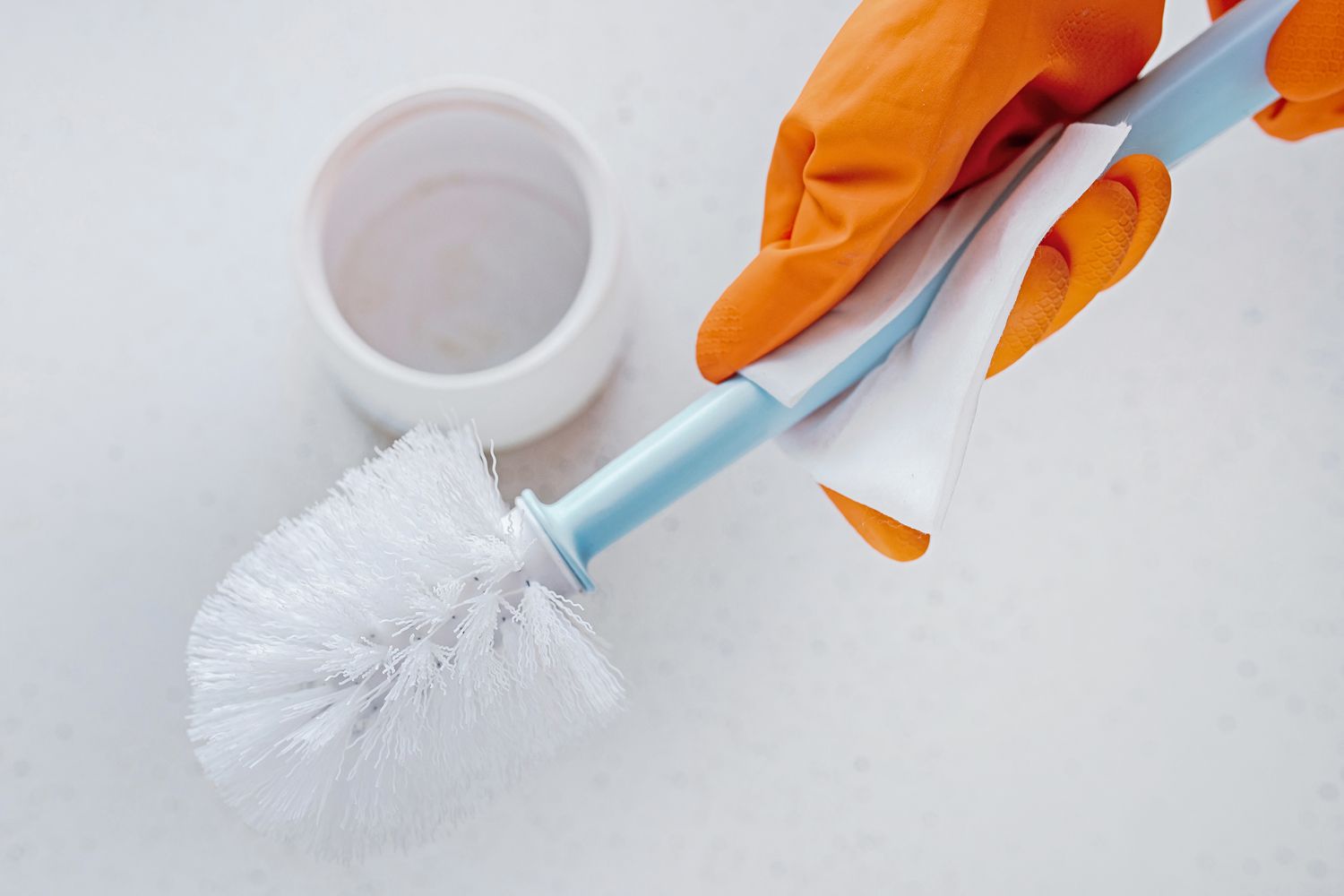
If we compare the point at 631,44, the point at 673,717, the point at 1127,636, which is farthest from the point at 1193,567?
the point at 631,44

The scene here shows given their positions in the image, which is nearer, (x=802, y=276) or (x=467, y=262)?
(x=802, y=276)

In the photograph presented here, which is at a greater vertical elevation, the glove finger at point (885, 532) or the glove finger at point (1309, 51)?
the glove finger at point (1309, 51)

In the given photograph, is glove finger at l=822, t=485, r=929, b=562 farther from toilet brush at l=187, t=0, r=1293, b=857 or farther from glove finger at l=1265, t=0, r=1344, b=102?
glove finger at l=1265, t=0, r=1344, b=102

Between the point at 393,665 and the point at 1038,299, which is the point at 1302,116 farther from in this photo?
the point at 393,665

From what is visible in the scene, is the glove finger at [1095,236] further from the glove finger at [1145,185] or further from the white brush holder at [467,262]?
the white brush holder at [467,262]

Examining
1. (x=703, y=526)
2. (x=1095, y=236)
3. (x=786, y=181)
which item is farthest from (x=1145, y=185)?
(x=703, y=526)

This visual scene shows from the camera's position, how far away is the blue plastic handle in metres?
0.38

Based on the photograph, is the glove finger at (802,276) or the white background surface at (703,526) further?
the white background surface at (703,526)

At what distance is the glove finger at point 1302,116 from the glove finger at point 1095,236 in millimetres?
75

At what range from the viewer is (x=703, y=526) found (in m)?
0.55

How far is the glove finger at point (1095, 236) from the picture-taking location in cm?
39

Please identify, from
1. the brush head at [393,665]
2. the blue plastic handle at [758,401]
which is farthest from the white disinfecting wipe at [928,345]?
the brush head at [393,665]

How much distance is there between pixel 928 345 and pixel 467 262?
24 centimetres

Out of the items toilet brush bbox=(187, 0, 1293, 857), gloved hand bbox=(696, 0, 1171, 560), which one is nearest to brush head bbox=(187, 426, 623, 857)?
toilet brush bbox=(187, 0, 1293, 857)
